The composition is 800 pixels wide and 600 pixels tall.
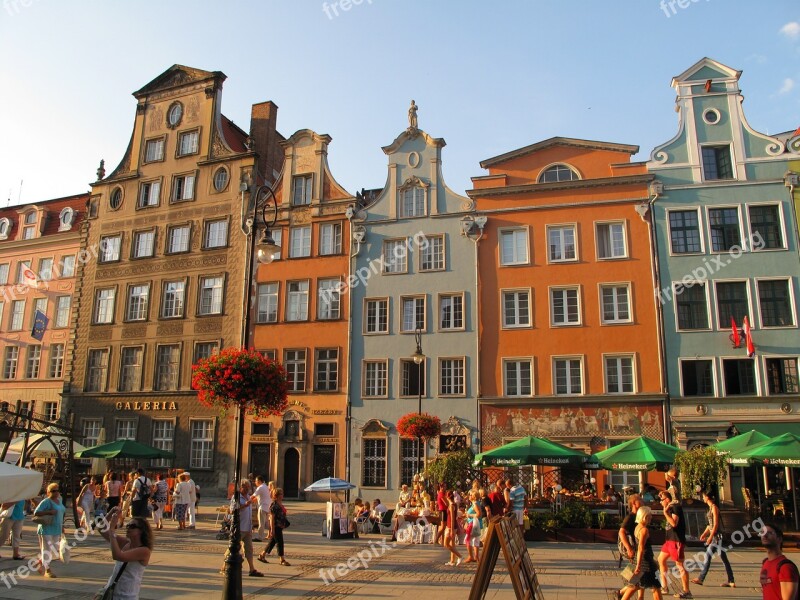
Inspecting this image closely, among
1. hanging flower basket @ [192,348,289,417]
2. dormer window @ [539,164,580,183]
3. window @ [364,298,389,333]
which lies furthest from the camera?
window @ [364,298,389,333]

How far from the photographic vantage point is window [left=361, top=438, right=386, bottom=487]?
98.4ft

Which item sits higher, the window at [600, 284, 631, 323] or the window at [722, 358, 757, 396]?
the window at [600, 284, 631, 323]

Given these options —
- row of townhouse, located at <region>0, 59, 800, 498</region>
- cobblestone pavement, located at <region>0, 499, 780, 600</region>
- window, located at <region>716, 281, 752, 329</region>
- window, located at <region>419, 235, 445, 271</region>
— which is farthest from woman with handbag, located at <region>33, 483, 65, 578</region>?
window, located at <region>716, 281, 752, 329</region>

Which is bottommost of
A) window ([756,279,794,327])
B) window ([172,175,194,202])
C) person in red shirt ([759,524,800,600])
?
person in red shirt ([759,524,800,600])

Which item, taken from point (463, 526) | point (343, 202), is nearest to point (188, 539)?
point (463, 526)

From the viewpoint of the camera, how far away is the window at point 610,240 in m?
29.6

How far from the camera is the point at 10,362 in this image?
1604 inches

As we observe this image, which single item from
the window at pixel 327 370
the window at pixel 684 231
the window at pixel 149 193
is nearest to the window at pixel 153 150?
the window at pixel 149 193

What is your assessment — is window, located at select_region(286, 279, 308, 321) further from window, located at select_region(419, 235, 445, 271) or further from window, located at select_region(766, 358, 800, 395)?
window, located at select_region(766, 358, 800, 395)

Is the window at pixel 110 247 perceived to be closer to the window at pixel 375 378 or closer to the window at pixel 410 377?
the window at pixel 375 378

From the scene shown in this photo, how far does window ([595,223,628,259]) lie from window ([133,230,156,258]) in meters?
22.8

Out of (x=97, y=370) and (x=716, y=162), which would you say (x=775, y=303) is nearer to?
(x=716, y=162)

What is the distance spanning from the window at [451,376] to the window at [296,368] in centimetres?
650

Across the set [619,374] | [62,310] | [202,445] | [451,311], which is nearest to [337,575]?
[619,374]
